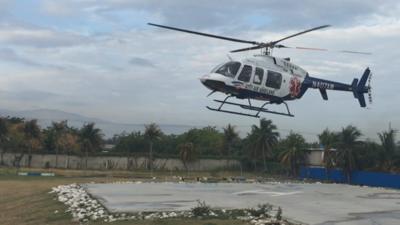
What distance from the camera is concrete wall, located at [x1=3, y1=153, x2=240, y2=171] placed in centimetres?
9388

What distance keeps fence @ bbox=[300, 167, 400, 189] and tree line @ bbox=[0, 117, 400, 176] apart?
3.54 feet

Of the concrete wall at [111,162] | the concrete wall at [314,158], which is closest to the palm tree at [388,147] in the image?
the concrete wall at [314,158]

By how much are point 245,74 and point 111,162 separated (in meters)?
74.4

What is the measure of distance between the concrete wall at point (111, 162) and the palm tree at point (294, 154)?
10.8 meters

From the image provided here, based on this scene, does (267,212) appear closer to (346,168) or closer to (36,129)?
(346,168)

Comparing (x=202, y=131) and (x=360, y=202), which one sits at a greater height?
(x=202, y=131)

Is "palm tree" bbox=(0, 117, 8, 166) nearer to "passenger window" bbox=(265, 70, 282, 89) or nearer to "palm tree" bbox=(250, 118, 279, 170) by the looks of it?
"palm tree" bbox=(250, 118, 279, 170)

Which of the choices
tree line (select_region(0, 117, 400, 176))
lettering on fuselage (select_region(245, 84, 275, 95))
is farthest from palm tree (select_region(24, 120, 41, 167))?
lettering on fuselage (select_region(245, 84, 275, 95))

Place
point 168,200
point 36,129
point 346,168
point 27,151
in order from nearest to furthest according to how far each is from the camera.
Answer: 1. point 168,200
2. point 346,168
3. point 27,151
4. point 36,129

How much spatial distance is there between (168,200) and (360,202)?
1010cm

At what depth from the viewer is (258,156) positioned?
96812mm

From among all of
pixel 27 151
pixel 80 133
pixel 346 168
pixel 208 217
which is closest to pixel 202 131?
pixel 80 133

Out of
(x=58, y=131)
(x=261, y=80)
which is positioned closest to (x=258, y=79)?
(x=261, y=80)

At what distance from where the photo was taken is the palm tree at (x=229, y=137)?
105062 millimetres
